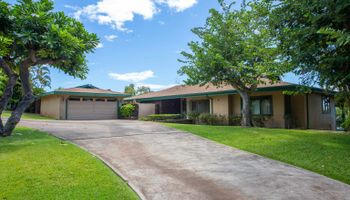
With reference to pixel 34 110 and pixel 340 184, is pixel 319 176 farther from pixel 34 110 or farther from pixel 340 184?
pixel 34 110

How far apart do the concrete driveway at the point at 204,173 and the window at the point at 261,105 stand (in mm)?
10023

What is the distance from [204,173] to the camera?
240 inches

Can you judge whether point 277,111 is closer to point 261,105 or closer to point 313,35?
point 261,105

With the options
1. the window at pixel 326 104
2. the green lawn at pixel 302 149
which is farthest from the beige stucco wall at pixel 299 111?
the green lawn at pixel 302 149

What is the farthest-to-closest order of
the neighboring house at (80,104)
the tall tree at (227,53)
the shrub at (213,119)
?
the neighboring house at (80,104) → the shrub at (213,119) → the tall tree at (227,53)

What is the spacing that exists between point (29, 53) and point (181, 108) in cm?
1667

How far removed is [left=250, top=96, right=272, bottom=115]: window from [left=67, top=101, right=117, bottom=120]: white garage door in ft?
42.6

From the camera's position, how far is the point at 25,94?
1057 centimetres

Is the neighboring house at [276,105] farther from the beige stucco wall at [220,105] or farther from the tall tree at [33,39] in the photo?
the tall tree at [33,39]

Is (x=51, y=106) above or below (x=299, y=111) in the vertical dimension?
above

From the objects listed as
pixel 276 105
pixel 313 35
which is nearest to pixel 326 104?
pixel 276 105

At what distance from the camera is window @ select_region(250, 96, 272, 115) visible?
1811 centimetres

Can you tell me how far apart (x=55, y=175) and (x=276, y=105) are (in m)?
15.4

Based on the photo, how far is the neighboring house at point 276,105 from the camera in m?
17.2
